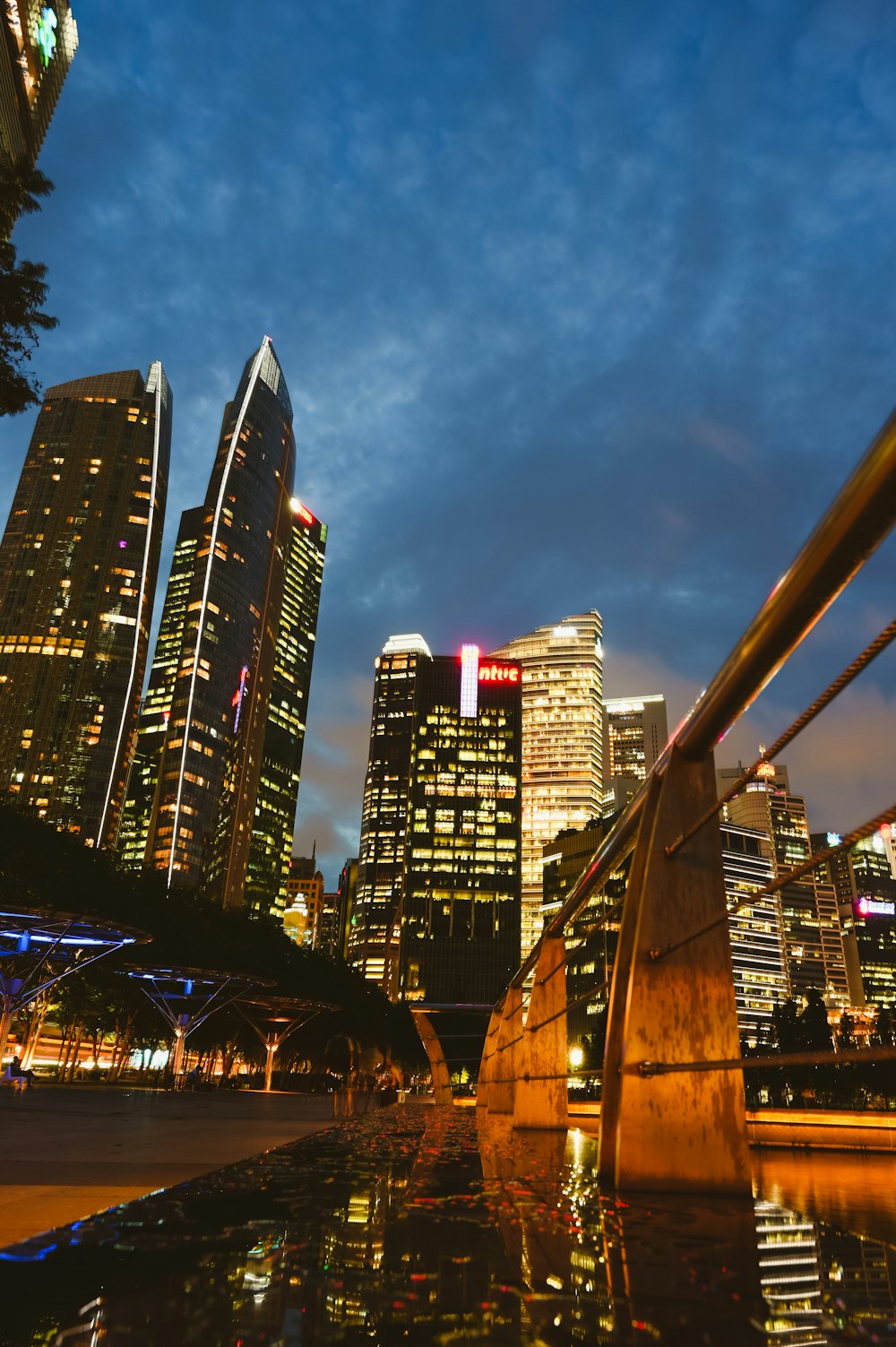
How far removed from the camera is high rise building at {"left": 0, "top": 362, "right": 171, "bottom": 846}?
147 m

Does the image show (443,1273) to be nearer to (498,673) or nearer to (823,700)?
(823,700)

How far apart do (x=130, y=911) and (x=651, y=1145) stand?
43.3 m

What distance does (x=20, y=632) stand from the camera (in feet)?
500

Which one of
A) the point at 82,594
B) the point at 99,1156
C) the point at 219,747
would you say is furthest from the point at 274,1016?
the point at 219,747

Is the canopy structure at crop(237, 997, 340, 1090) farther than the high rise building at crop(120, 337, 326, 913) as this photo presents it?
No

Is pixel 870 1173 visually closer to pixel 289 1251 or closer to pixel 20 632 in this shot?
pixel 289 1251

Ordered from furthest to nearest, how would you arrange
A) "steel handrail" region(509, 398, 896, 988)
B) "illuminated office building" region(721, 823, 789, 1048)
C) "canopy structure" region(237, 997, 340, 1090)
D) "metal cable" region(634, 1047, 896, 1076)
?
"illuminated office building" region(721, 823, 789, 1048)
"canopy structure" region(237, 997, 340, 1090)
"steel handrail" region(509, 398, 896, 988)
"metal cable" region(634, 1047, 896, 1076)

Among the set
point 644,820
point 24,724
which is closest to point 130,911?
point 644,820

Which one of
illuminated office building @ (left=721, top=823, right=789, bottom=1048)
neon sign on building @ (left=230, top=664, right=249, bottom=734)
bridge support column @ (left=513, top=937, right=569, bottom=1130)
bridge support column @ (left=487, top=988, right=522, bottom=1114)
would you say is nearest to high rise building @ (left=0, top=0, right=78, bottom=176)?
bridge support column @ (left=487, top=988, right=522, bottom=1114)

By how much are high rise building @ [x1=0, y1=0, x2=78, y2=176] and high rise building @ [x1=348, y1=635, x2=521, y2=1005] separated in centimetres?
14023

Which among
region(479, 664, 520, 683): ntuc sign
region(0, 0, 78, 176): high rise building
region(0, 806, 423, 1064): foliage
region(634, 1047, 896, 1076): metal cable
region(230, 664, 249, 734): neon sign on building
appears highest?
region(479, 664, 520, 683): ntuc sign

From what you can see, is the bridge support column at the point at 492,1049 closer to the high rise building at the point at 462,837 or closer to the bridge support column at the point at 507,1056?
the bridge support column at the point at 507,1056

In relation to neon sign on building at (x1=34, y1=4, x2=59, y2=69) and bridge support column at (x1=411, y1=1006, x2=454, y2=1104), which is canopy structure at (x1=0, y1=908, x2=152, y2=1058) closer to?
bridge support column at (x1=411, y1=1006, x2=454, y2=1104)

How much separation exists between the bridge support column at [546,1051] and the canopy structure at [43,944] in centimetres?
1611
